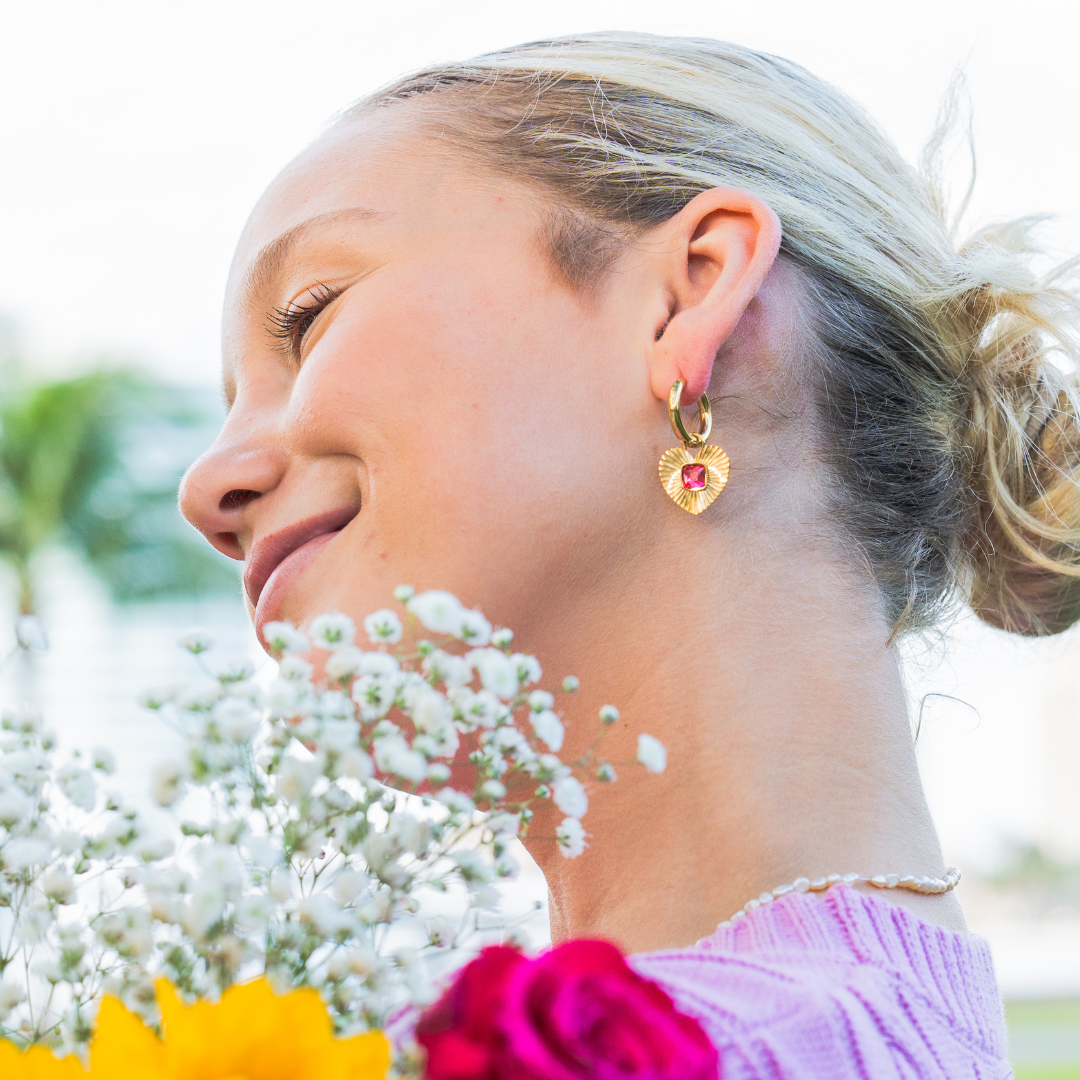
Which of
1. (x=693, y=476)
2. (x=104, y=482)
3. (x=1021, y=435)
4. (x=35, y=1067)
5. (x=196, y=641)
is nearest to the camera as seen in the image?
(x=35, y=1067)

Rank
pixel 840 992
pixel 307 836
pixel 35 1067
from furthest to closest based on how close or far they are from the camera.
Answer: pixel 840 992, pixel 307 836, pixel 35 1067

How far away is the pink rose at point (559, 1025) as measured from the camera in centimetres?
52

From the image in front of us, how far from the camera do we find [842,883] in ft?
3.37

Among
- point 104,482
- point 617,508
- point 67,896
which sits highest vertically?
point 104,482

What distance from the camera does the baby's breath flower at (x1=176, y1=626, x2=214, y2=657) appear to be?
72 centimetres

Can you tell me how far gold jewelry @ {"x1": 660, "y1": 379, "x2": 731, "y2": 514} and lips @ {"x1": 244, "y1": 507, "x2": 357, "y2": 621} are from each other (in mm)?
323

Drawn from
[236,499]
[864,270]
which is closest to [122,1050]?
[236,499]

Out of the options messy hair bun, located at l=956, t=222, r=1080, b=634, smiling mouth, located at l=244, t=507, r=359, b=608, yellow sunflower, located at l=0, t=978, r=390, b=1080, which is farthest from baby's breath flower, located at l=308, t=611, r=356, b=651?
messy hair bun, located at l=956, t=222, r=1080, b=634

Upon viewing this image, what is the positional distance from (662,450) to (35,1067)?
80cm

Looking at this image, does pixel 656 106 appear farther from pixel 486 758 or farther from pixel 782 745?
pixel 486 758

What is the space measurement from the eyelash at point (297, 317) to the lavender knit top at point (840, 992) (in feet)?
Answer: 2.45

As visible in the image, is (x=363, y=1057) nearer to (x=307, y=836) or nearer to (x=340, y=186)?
(x=307, y=836)

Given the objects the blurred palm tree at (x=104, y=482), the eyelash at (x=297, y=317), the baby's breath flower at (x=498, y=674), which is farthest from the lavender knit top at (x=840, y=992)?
the blurred palm tree at (x=104, y=482)

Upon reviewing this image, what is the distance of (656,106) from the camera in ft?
4.39
